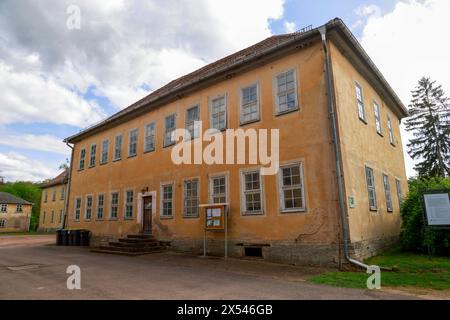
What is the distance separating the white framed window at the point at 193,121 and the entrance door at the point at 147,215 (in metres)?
4.23

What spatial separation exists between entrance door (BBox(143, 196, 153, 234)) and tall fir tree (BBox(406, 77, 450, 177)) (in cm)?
2632

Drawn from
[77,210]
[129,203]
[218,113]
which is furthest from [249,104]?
[77,210]

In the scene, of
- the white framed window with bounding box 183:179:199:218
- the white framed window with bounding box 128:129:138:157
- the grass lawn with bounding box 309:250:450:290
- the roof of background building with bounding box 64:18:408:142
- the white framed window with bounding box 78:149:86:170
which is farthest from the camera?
the white framed window with bounding box 78:149:86:170

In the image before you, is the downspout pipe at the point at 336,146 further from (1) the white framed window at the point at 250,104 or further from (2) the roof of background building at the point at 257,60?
(1) the white framed window at the point at 250,104

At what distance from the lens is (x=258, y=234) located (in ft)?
35.1

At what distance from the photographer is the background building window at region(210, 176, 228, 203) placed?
39.7ft

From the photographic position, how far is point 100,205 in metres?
18.7

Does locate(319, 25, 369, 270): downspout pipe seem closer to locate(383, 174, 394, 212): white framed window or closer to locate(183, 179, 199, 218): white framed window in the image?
locate(383, 174, 394, 212): white framed window

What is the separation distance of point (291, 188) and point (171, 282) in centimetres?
510

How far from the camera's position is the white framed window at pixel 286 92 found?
10898 mm

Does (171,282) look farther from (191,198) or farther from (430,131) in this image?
(430,131)

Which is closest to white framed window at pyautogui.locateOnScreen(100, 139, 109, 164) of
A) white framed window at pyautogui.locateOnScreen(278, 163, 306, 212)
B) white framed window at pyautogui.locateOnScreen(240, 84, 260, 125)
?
white framed window at pyautogui.locateOnScreen(240, 84, 260, 125)

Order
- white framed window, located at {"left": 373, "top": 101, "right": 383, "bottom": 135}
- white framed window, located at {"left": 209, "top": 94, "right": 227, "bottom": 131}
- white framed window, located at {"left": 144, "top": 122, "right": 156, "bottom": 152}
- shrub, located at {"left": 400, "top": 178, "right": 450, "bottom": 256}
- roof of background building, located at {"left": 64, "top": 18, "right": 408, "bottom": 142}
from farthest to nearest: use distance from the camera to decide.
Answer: white framed window, located at {"left": 144, "top": 122, "right": 156, "bottom": 152} → white framed window, located at {"left": 373, "top": 101, "right": 383, "bottom": 135} → white framed window, located at {"left": 209, "top": 94, "right": 227, "bottom": 131} → roof of background building, located at {"left": 64, "top": 18, "right": 408, "bottom": 142} → shrub, located at {"left": 400, "top": 178, "right": 450, "bottom": 256}
